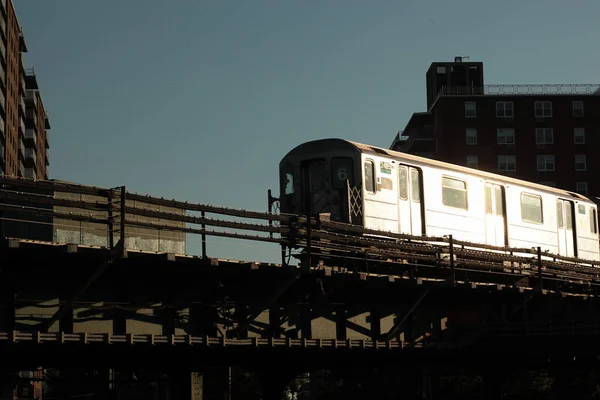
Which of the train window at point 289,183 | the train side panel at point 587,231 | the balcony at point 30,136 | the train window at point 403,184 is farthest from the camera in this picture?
the balcony at point 30,136

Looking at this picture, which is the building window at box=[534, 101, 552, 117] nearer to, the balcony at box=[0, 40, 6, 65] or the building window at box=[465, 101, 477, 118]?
the building window at box=[465, 101, 477, 118]

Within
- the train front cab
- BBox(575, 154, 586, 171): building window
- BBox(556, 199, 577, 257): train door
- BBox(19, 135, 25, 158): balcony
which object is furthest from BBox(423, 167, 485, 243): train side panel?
BBox(19, 135, 25, 158): balcony

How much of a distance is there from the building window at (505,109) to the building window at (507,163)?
4.10 metres

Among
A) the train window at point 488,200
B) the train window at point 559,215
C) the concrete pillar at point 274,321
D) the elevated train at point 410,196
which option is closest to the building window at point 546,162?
the train window at point 559,215

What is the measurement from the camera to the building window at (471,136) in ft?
315

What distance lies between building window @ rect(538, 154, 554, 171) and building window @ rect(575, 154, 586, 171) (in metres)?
2.40

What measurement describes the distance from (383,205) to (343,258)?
326cm

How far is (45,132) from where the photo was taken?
415ft

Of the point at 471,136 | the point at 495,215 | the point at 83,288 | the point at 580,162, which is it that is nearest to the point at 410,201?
the point at 495,215

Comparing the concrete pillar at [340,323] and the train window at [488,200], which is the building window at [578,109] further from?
the concrete pillar at [340,323]

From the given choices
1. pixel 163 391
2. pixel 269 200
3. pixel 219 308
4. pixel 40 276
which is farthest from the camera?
Result: pixel 163 391

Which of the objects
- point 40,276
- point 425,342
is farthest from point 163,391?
point 40,276

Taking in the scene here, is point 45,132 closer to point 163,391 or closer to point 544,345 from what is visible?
point 163,391

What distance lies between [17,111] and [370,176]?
80.8 meters
